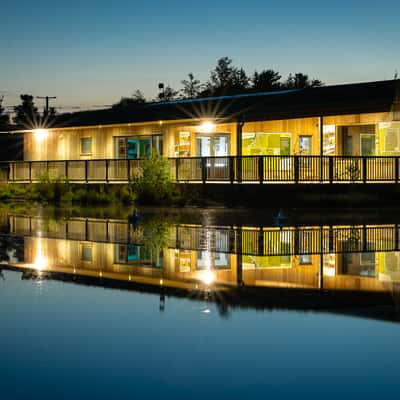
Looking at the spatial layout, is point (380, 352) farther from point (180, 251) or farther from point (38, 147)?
point (38, 147)

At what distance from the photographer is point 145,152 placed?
135 feet

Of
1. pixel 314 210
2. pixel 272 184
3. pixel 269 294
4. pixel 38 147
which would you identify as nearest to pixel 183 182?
pixel 272 184

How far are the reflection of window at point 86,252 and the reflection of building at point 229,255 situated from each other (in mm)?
19

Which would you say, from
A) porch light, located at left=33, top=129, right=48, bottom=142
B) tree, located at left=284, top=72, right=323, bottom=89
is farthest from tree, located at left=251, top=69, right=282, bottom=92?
porch light, located at left=33, top=129, right=48, bottom=142

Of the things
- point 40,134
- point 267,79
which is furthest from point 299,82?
point 40,134

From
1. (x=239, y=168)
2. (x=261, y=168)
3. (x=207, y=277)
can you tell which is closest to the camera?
(x=207, y=277)

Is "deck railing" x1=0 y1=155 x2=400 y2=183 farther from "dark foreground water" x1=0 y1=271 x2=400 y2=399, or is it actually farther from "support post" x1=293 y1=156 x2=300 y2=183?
"dark foreground water" x1=0 y1=271 x2=400 y2=399

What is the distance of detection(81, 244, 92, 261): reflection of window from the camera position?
1268cm

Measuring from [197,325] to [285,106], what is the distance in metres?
25.8

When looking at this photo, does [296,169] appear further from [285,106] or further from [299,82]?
[299,82]


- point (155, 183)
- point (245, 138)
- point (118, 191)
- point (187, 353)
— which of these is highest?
point (245, 138)

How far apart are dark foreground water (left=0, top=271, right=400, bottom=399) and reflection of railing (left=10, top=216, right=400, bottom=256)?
5877mm

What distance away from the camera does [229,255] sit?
13070 millimetres

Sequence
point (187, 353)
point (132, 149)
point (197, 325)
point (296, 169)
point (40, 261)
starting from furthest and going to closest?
1. point (132, 149)
2. point (296, 169)
3. point (40, 261)
4. point (197, 325)
5. point (187, 353)
